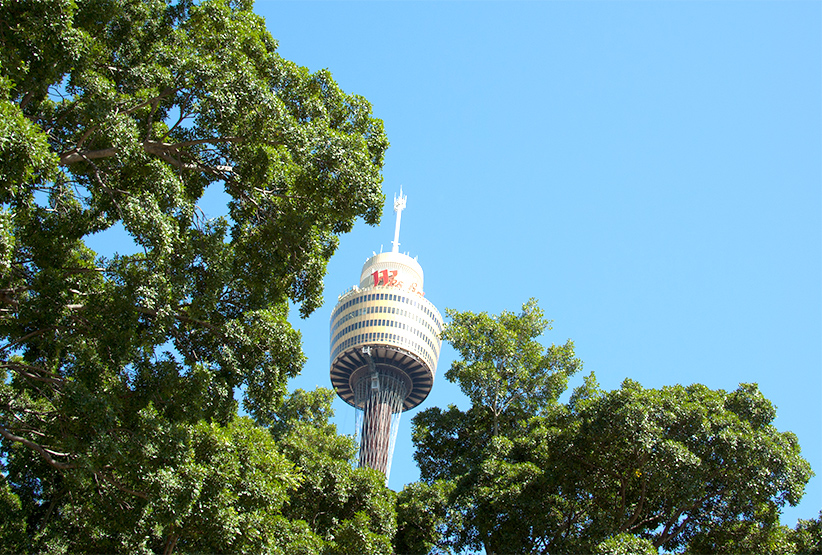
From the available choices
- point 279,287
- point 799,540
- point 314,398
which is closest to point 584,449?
point 799,540

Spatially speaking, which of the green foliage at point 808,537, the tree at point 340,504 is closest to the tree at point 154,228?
the tree at point 340,504

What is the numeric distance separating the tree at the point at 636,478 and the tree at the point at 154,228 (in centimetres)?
805

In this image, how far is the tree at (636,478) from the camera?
17.6 metres

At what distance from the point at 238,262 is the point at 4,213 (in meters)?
4.90

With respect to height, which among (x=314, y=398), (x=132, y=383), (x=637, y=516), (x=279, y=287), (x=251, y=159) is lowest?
(x=132, y=383)

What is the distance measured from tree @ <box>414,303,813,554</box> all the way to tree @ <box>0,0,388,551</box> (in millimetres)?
8048

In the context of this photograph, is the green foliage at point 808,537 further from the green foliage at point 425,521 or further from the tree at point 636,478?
the green foliage at point 425,521

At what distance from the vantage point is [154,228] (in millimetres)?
12633

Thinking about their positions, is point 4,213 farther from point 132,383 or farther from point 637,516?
point 637,516

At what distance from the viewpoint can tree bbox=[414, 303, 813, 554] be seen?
57.9 ft

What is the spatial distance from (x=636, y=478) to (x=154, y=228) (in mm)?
13600

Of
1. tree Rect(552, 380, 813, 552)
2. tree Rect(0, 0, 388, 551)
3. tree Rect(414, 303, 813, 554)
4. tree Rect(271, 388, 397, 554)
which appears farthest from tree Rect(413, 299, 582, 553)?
tree Rect(0, 0, 388, 551)

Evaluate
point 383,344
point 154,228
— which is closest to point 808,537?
point 154,228

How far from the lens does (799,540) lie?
17906 mm
